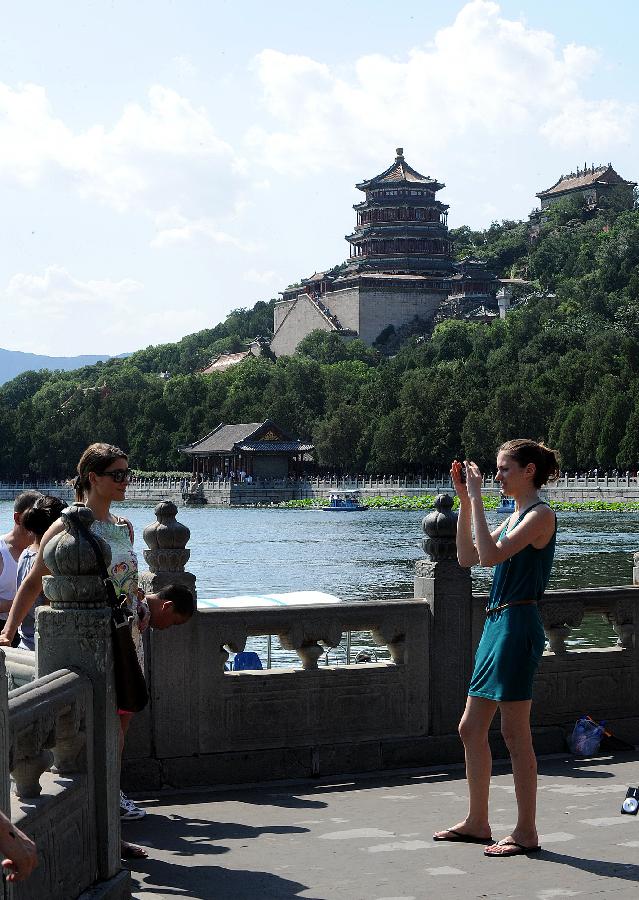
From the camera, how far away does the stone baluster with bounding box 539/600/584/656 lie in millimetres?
8367

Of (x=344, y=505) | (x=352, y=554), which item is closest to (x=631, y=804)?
(x=352, y=554)

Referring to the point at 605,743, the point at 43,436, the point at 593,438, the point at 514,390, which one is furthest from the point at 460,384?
the point at 605,743

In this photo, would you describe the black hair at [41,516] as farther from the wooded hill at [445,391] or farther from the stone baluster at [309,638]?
the wooded hill at [445,391]

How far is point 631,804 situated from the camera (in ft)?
21.2

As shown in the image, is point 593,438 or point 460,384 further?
point 460,384

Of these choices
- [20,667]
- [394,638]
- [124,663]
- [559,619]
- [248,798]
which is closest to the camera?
[124,663]

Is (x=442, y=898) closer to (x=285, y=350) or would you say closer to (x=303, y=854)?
(x=303, y=854)

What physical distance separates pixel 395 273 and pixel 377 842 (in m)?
131

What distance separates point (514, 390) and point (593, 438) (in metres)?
8.65

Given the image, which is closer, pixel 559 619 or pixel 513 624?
pixel 513 624

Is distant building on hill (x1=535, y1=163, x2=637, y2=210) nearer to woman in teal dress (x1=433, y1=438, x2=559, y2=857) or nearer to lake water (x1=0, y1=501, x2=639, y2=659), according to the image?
lake water (x1=0, y1=501, x2=639, y2=659)

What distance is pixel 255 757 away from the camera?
297 inches

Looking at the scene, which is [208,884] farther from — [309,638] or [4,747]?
[309,638]

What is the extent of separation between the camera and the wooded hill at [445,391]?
85812 millimetres
